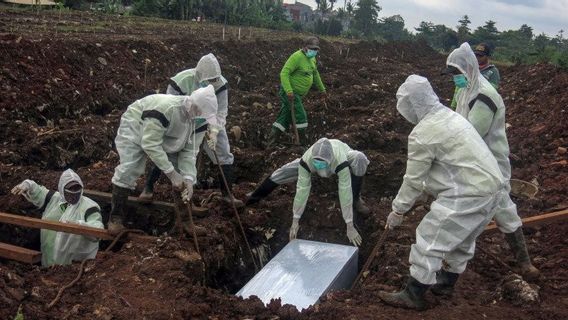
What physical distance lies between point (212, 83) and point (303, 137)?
400cm

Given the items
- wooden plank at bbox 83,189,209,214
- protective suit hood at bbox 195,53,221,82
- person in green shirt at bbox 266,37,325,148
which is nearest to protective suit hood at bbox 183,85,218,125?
protective suit hood at bbox 195,53,221,82

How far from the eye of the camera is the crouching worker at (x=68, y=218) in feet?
17.9

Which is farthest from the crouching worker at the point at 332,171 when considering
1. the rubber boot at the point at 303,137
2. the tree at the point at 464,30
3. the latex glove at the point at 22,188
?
the tree at the point at 464,30

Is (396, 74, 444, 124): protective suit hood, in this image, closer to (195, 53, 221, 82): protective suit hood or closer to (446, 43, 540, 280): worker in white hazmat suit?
(446, 43, 540, 280): worker in white hazmat suit

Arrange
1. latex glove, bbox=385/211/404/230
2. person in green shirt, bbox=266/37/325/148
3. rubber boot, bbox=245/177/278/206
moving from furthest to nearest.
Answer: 1. person in green shirt, bbox=266/37/325/148
2. rubber boot, bbox=245/177/278/206
3. latex glove, bbox=385/211/404/230

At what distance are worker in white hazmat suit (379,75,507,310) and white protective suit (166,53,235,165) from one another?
2541 mm

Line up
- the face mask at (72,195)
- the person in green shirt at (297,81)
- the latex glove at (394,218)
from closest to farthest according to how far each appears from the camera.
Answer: the latex glove at (394,218) < the face mask at (72,195) < the person in green shirt at (297,81)

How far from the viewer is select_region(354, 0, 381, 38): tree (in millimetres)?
51659

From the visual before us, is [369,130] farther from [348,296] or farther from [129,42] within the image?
[129,42]

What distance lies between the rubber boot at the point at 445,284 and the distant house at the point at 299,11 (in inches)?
2502

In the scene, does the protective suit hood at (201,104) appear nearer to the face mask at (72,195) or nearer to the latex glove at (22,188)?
the face mask at (72,195)

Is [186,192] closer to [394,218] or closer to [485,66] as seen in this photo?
[394,218]

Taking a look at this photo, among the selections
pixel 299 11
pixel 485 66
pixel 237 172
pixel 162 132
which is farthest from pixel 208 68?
pixel 299 11

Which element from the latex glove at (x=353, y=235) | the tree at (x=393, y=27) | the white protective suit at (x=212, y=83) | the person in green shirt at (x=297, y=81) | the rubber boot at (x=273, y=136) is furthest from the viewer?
the tree at (x=393, y=27)
